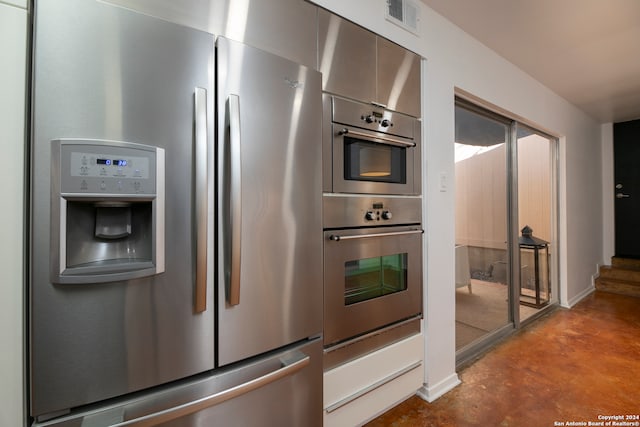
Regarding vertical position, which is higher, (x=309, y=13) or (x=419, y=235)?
(x=309, y=13)

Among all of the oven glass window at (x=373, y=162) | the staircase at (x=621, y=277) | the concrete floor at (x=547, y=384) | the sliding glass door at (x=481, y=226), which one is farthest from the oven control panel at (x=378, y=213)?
the staircase at (x=621, y=277)

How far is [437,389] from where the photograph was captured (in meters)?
1.96

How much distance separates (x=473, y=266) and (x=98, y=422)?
2748mm

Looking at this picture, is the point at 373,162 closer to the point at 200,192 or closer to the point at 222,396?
the point at 200,192

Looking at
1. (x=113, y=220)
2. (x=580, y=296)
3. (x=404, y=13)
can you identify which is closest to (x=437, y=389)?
(x=113, y=220)

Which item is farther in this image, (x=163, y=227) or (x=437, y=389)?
(x=437, y=389)

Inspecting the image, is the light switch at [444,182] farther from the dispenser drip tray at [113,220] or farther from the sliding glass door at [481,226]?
the dispenser drip tray at [113,220]

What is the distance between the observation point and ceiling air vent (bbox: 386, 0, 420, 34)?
1711 mm

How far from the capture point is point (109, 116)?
83 cm

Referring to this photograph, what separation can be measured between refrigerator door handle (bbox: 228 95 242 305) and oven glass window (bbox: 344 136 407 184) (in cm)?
68

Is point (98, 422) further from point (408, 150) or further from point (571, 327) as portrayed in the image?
point (571, 327)

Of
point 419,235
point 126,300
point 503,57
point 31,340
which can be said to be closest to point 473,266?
point 419,235

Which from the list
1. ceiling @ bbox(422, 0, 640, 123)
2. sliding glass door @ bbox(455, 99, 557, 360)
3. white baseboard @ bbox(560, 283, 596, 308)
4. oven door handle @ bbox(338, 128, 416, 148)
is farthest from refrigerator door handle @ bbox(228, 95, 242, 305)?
white baseboard @ bbox(560, 283, 596, 308)

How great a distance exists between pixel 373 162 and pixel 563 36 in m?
2.18
